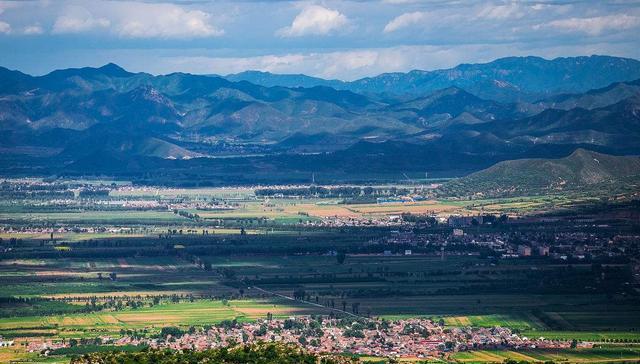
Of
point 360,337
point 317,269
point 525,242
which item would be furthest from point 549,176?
point 360,337

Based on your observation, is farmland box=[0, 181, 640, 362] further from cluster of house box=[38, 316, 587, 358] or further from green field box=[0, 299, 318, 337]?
cluster of house box=[38, 316, 587, 358]

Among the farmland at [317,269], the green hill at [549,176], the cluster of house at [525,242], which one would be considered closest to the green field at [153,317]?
the farmland at [317,269]

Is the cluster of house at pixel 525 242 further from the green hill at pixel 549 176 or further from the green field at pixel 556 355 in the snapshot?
the green hill at pixel 549 176

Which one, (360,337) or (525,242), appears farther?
(525,242)

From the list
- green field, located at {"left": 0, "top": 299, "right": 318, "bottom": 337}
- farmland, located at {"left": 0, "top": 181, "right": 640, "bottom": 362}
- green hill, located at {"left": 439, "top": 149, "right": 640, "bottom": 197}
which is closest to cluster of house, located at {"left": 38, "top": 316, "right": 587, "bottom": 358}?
farmland, located at {"left": 0, "top": 181, "right": 640, "bottom": 362}

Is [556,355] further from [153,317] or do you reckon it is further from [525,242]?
[525,242]
